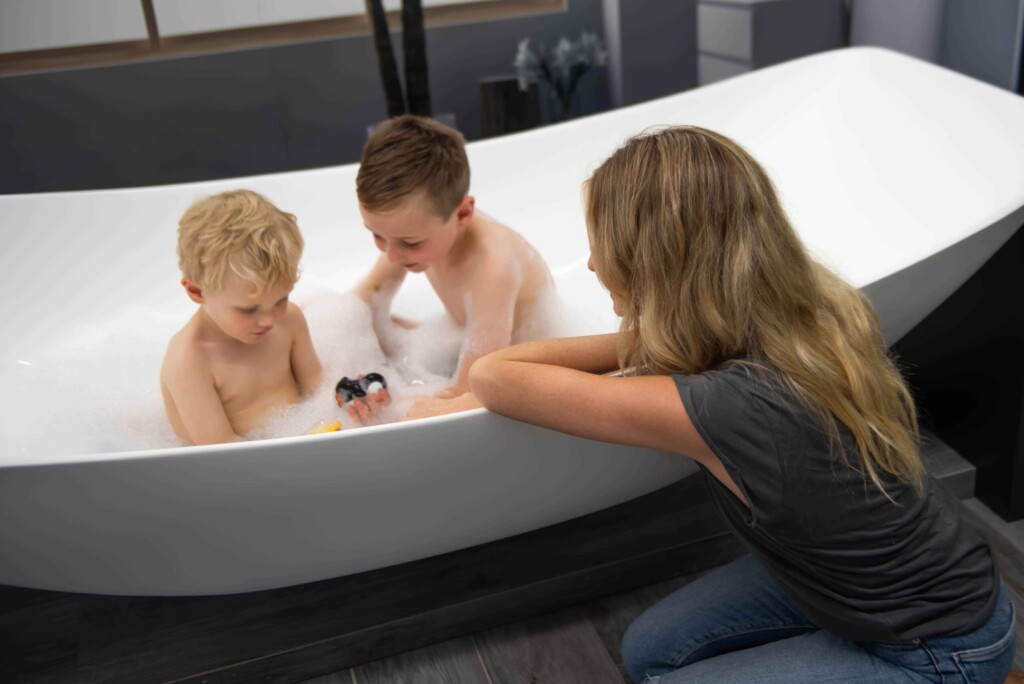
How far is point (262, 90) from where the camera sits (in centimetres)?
303

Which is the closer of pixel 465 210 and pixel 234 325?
pixel 234 325

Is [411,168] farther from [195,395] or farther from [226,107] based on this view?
[226,107]

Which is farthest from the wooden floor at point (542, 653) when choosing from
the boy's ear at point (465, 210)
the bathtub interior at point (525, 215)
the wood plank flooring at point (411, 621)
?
the boy's ear at point (465, 210)

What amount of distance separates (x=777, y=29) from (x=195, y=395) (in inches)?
87.1

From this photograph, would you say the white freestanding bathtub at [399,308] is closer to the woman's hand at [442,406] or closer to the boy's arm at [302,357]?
the woman's hand at [442,406]

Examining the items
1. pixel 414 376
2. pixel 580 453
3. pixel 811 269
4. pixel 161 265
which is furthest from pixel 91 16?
pixel 811 269

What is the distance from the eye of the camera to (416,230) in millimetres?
1645

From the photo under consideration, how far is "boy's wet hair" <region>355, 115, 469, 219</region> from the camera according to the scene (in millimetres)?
1605

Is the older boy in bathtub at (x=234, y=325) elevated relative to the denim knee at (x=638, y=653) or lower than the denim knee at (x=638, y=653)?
elevated

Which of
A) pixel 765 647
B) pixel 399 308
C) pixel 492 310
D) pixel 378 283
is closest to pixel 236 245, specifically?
pixel 492 310

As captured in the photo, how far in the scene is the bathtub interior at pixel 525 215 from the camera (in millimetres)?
1964

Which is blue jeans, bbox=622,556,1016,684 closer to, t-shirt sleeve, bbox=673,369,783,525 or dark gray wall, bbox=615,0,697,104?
t-shirt sleeve, bbox=673,369,783,525

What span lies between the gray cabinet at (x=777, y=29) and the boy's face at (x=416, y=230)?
5.61ft

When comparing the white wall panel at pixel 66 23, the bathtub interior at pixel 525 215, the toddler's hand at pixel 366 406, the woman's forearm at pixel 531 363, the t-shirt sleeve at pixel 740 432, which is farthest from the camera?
the white wall panel at pixel 66 23
